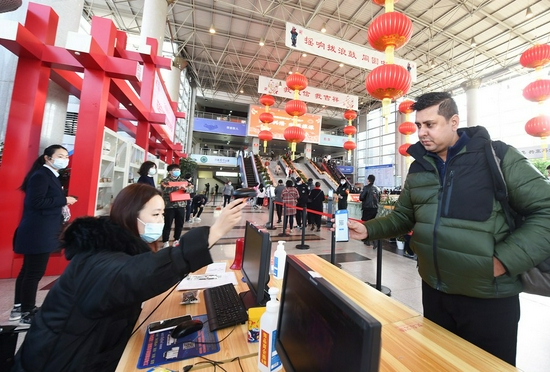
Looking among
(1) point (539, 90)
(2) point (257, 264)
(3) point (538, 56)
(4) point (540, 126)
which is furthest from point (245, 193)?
(4) point (540, 126)

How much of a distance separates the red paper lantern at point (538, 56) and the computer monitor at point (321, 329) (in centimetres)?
715

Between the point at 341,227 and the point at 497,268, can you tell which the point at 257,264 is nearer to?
the point at 341,227

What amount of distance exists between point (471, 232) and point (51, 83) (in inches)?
197

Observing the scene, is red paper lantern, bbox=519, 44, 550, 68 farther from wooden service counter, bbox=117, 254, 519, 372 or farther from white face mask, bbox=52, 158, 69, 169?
white face mask, bbox=52, 158, 69, 169

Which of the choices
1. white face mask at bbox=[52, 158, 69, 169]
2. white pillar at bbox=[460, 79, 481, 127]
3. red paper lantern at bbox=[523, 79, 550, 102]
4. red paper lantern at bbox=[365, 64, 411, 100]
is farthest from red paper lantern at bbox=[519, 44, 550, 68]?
white pillar at bbox=[460, 79, 481, 127]

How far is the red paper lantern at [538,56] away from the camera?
14.7 feet

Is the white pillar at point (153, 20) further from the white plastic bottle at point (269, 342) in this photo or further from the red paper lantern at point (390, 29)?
the white plastic bottle at point (269, 342)

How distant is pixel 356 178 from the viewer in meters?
23.5

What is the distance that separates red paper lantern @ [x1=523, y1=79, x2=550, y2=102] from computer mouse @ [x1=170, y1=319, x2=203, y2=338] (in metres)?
7.75

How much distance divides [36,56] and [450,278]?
14.7 feet

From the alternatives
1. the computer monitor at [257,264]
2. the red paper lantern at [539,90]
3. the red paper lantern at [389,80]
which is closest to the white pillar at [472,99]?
the red paper lantern at [539,90]

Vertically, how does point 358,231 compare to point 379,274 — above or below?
above

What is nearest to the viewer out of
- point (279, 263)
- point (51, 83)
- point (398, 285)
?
point (279, 263)

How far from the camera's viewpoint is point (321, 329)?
54 centimetres
